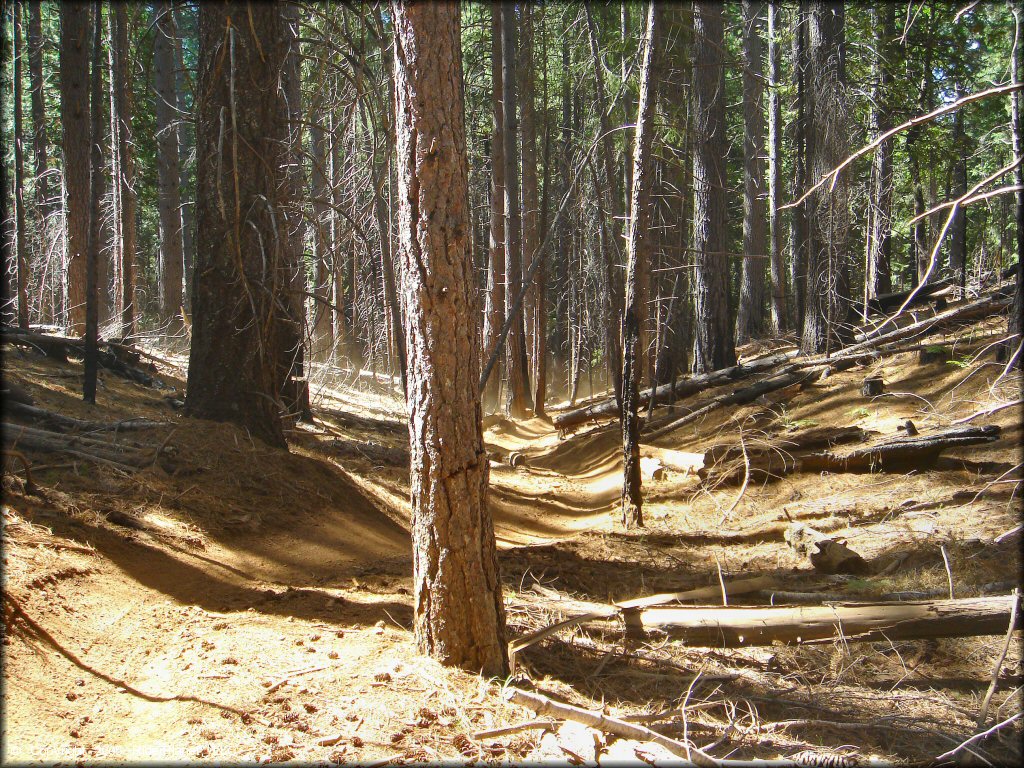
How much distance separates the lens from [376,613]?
5.01 m

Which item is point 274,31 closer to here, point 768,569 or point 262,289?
point 262,289

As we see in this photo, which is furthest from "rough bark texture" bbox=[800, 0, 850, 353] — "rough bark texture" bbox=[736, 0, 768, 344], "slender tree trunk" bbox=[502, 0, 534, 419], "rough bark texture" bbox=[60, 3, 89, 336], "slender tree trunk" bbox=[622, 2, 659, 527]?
"rough bark texture" bbox=[60, 3, 89, 336]

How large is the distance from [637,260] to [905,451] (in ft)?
13.1

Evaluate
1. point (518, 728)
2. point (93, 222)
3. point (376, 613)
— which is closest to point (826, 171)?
point (93, 222)

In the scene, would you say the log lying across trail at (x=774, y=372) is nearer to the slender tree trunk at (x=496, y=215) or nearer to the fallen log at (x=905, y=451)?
the fallen log at (x=905, y=451)

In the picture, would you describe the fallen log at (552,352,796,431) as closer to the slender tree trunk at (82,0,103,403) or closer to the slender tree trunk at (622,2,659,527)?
the slender tree trunk at (622,2,659,527)

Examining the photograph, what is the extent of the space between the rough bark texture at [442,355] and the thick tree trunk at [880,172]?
11.4 metres

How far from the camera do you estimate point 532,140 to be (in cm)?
1997

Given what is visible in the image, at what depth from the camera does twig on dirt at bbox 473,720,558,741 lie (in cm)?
340

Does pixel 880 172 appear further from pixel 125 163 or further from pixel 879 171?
pixel 125 163

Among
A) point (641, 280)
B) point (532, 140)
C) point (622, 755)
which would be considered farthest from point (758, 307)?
point (622, 755)

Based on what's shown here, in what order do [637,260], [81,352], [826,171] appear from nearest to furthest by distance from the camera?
1. [637,260]
2. [81,352]
3. [826,171]

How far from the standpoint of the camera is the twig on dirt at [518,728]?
11.1 ft

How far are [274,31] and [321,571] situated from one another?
19.2 feet
